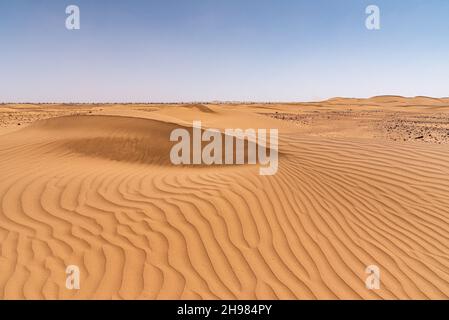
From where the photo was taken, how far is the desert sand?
2.91m

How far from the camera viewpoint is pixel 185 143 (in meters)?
7.47

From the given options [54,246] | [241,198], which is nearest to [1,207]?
[54,246]

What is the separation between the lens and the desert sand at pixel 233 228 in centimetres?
291

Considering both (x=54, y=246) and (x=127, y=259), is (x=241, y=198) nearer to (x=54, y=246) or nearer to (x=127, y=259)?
(x=127, y=259)

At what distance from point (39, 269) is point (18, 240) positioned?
71 centimetres

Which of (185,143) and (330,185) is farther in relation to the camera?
(185,143)

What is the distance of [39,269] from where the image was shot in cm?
307

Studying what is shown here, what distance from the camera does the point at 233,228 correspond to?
3.71 metres

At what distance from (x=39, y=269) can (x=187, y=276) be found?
1514 millimetres
